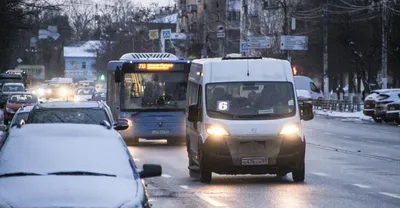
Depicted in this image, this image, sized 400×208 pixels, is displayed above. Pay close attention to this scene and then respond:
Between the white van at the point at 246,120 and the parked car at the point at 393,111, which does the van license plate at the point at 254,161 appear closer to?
the white van at the point at 246,120

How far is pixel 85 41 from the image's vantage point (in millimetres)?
175000

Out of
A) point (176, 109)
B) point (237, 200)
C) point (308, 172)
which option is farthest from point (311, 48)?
point (237, 200)

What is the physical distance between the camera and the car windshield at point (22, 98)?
53.6 metres

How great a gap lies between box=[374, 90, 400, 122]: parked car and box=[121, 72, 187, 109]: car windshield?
18.3m

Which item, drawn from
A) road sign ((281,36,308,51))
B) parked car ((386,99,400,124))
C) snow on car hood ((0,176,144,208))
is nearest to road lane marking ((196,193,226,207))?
snow on car hood ((0,176,144,208))

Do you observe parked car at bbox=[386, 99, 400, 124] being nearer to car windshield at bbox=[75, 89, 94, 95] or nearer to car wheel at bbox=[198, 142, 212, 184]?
car wheel at bbox=[198, 142, 212, 184]

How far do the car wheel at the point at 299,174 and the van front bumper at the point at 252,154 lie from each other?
59 millimetres

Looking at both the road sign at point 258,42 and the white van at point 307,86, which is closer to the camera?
the white van at point 307,86

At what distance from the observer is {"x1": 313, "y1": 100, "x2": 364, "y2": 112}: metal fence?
6622 cm

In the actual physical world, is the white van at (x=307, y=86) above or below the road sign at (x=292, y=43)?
below

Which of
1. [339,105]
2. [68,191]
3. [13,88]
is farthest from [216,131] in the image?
[13,88]

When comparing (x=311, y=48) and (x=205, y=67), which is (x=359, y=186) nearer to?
(x=205, y=67)

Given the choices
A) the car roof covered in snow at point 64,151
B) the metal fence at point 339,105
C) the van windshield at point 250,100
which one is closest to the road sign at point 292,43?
the metal fence at point 339,105

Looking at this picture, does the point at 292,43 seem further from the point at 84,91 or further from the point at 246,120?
the point at 246,120
